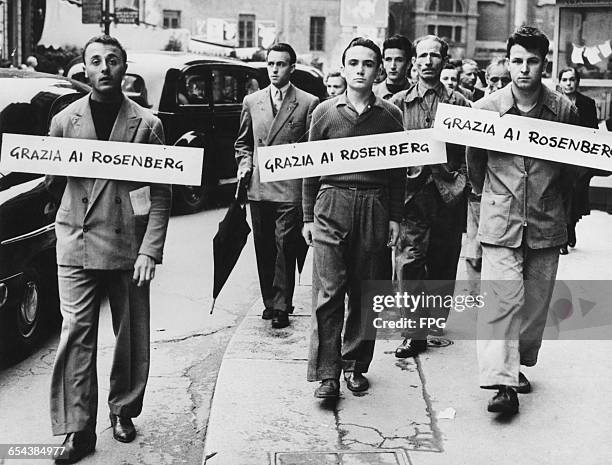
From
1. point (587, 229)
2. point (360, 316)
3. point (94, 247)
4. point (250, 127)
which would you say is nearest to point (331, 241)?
point (360, 316)

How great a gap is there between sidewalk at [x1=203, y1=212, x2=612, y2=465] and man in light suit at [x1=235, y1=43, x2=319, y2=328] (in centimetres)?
54

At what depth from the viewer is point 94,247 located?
4711 mm

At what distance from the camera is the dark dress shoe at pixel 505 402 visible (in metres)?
5.05

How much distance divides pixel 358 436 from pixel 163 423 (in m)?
1.09

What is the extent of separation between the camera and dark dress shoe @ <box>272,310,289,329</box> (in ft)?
22.9

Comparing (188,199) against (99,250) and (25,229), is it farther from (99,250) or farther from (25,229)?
(99,250)

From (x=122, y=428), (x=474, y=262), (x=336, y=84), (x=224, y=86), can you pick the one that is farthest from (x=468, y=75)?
(x=122, y=428)

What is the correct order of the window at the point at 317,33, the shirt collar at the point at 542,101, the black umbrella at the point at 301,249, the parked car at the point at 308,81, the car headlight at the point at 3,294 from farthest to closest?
the window at the point at 317,33 < the parked car at the point at 308,81 < the black umbrella at the point at 301,249 < the car headlight at the point at 3,294 < the shirt collar at the point at 542,101

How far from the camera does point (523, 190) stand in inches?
202

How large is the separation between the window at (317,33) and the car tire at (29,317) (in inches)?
1794

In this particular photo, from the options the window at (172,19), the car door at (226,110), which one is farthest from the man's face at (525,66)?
the window at (172,19)

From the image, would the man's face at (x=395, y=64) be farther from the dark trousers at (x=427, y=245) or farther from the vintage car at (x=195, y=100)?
the vintage car at (x=195, y=100)

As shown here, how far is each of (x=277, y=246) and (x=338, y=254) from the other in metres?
1.86

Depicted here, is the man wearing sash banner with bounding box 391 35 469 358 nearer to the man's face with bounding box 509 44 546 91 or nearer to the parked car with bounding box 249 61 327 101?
the man's face with bounding box 509 44 546 91
